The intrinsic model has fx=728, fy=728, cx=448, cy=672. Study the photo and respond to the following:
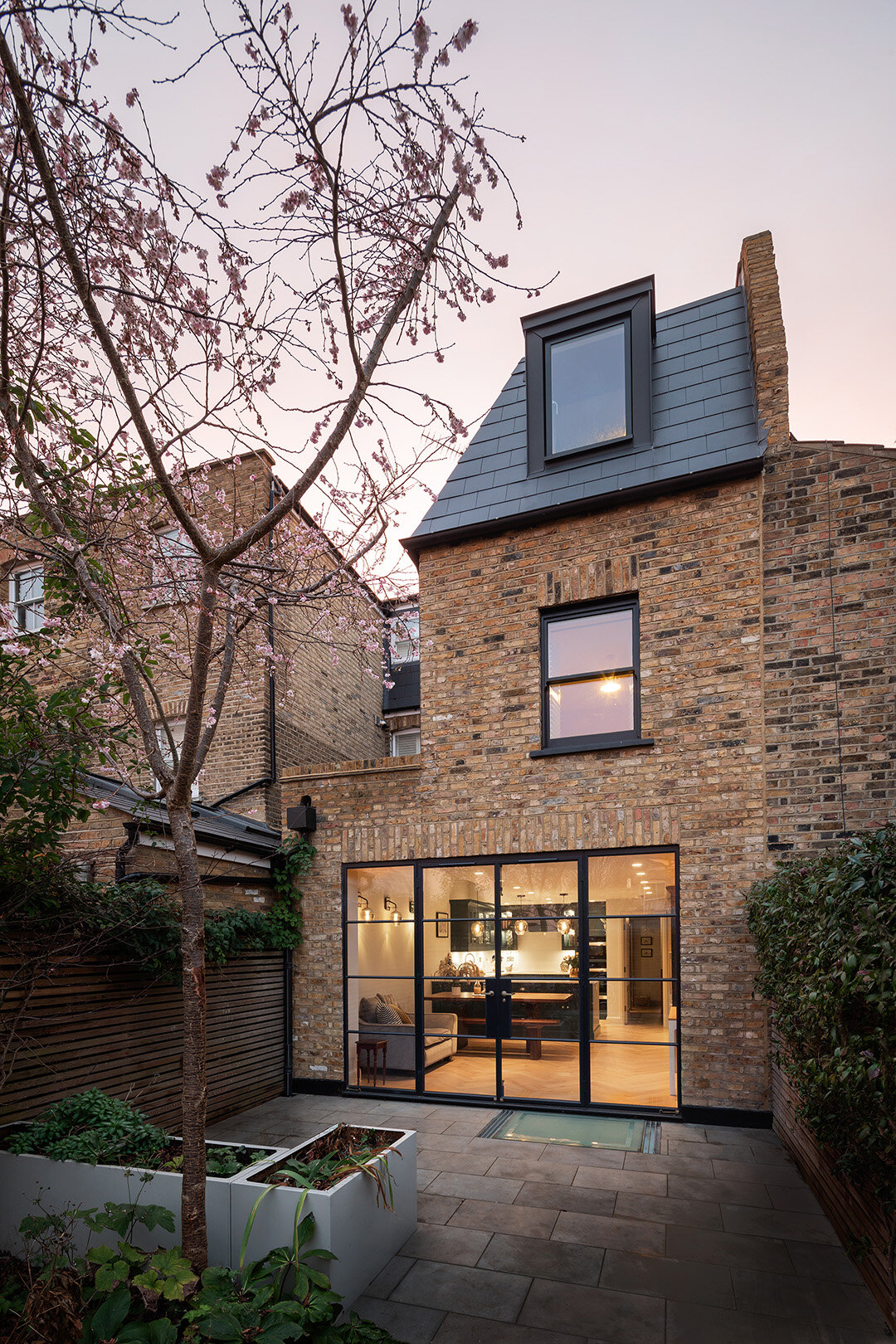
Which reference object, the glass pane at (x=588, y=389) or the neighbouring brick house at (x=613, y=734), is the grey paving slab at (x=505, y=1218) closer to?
the neighbouring brick house at (x=613, y=734)

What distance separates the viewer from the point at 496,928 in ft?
24.7

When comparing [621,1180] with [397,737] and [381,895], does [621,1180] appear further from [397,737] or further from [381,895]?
[397,737]

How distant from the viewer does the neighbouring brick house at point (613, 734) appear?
6.49 m

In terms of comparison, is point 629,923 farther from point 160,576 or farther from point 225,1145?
point 160,576

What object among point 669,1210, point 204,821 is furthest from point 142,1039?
point 669,1210

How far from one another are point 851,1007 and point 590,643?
464cm

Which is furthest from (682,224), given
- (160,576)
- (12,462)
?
(12,462)

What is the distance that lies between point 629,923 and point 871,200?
6920 mm

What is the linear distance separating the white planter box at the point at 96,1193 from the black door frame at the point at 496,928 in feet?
11.8

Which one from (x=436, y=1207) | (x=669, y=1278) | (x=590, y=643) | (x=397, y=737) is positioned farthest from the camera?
(x=397, y=737)

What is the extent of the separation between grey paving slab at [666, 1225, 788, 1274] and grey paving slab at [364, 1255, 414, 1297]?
1.56 meters

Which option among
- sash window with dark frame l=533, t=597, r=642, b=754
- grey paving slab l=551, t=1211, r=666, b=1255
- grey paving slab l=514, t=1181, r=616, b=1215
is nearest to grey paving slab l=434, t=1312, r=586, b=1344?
grey paving slab l=551, t=1211, r=666, b=1255

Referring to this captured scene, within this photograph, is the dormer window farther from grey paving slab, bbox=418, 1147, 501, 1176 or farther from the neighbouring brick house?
grey paving slab, bbox=418, 1147, 501, 1176

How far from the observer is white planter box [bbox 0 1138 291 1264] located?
3838 mm
